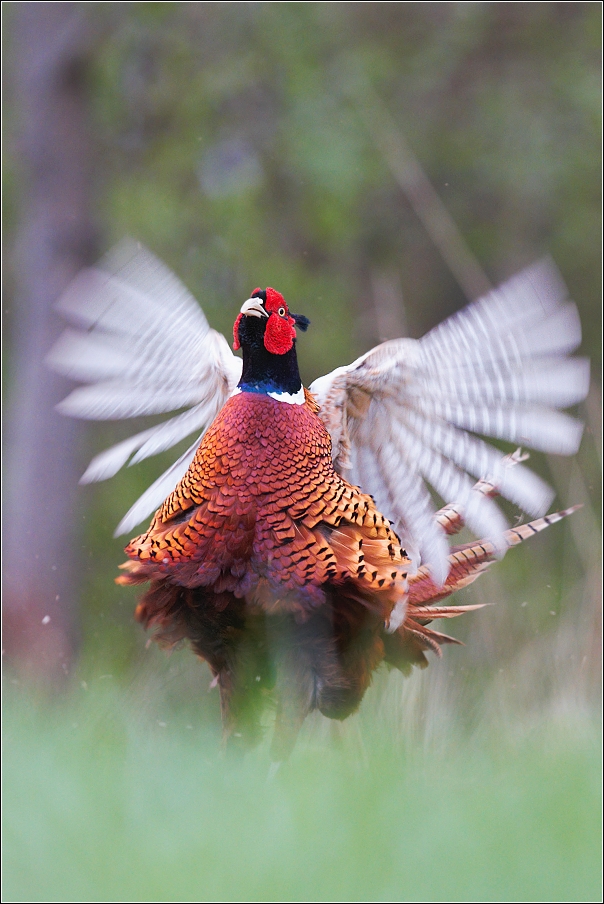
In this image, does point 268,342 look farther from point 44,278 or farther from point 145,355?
point 44,278

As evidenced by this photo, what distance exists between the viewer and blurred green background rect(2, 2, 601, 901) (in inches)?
77.6

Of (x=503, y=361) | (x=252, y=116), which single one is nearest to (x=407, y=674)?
(x=503, y=361)

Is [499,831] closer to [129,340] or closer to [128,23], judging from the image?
[129,340]

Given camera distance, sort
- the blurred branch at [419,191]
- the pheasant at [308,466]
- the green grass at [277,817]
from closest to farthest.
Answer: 1. the green grass at [277,817]
2. the pheasant at [308,466]
3. the blurred branch at [419,191]

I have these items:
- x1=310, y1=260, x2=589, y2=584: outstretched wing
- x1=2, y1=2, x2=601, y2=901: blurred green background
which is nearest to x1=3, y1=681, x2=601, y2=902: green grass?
x1=2, y1=2, x2=601, y2=901: blurred green background

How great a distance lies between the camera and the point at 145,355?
2.44 metres

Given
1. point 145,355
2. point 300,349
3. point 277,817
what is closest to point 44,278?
point 300,349

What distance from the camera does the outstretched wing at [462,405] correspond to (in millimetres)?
2178

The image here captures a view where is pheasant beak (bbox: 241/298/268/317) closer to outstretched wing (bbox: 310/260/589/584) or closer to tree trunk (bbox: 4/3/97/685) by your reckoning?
outstretched wing (bbox: 310/260/589/584)

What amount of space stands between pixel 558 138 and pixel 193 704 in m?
6.25

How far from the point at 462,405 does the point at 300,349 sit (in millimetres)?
861

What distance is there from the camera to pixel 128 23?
633 centimetres

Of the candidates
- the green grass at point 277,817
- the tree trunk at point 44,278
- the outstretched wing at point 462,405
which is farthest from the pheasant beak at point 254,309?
the tree trunk at point 44,278

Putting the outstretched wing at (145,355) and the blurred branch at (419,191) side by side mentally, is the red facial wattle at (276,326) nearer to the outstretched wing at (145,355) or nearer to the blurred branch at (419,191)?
the outstretched wing at (145,355)
